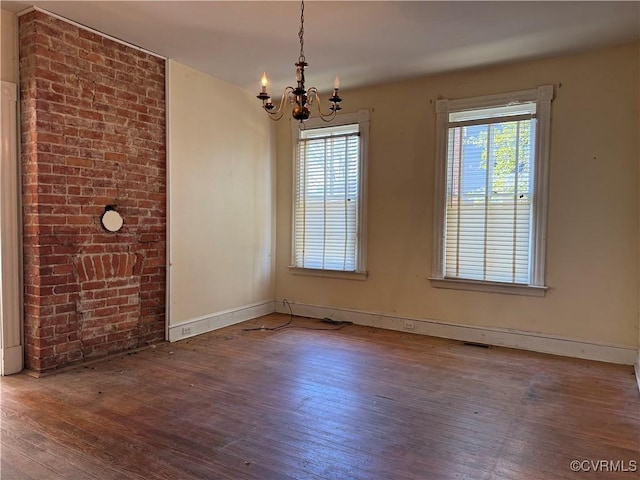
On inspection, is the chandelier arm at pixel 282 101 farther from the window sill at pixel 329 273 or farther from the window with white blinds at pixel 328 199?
the window sill at pixel 329 273

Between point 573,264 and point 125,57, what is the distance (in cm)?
471

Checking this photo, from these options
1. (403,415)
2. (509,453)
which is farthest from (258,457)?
(509,453)

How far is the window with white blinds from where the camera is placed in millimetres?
5266

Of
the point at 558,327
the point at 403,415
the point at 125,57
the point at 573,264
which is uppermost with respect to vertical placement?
the point at 125,57

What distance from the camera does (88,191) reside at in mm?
3674

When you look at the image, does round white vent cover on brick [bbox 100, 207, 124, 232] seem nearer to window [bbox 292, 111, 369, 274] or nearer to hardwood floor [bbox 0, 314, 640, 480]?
hardwood floor [bbox 0, 314, 640, 480]

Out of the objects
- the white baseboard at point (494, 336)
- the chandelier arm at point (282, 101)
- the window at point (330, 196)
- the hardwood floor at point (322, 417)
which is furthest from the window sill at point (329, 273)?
the chandelier arm at point (282, 101)

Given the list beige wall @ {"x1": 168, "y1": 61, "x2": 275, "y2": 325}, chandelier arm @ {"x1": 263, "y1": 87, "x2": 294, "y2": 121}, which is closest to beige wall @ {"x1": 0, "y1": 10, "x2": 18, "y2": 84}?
beige wall @ {"x1": 168, "y1": 61, "x2": 275, "y2": 325}

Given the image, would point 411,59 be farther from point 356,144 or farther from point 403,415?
point 403,415

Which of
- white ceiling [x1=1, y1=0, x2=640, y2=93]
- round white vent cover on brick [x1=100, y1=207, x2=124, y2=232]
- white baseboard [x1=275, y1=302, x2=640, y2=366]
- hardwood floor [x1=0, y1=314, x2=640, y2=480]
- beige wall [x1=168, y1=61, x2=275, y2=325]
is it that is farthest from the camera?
beige wall [x1=168, y1=61, x2=275, y2=325]

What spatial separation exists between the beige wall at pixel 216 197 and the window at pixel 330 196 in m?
0.49

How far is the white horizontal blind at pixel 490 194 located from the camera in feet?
14.0

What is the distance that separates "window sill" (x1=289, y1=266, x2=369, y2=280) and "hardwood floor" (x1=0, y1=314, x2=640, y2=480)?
4.08ft

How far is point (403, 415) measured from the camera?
9.21 feet
